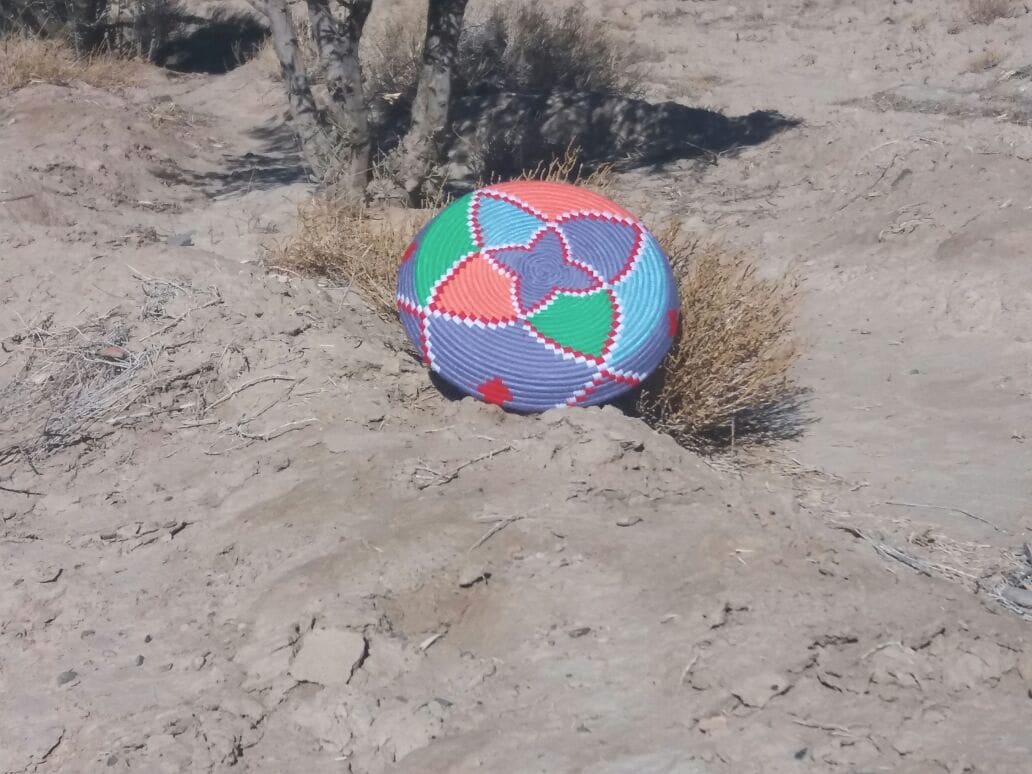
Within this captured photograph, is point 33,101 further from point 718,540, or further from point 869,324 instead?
point 718,540

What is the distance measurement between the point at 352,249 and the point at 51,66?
5.93 m

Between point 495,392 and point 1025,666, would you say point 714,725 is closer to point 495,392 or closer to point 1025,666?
point 1025,666

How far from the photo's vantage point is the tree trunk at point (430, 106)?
255 inches

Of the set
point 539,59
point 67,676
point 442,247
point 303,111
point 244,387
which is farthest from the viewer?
point 539,59

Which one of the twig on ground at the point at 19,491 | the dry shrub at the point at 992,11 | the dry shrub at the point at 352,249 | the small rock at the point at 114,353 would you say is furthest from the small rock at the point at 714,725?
the dry shrub at the point at 992,11

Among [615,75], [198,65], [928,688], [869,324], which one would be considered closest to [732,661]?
[928,688]

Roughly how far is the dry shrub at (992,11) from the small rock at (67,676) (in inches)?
485

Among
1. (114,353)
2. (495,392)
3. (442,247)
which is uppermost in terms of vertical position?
(442,247)

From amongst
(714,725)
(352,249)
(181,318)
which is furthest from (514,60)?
(714,725)

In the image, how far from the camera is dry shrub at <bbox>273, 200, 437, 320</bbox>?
4.97 metres

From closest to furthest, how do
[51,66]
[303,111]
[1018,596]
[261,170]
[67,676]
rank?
[67,676], [1018,596], [303,111], [261,170], [51,66]

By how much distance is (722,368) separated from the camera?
14.5 ft

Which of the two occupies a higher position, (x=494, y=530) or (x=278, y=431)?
(x=494, y=530)

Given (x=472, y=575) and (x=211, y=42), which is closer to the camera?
(x=472, y=575)
